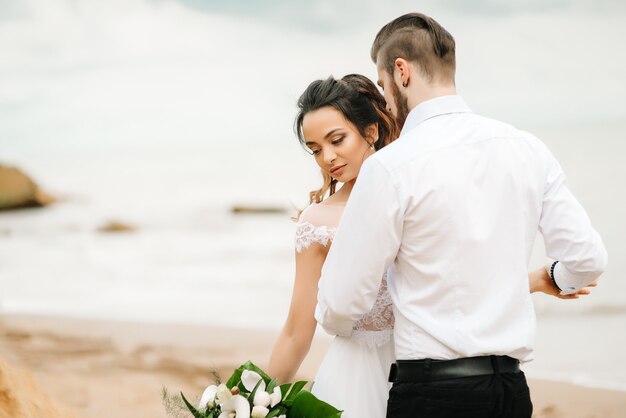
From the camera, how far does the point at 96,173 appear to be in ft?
91.6

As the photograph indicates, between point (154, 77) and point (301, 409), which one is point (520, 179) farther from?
point (154, 77)

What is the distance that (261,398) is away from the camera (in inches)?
75.6

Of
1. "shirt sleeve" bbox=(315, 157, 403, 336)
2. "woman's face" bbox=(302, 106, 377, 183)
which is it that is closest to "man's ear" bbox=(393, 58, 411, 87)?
"shirt sleeve" bbox=(315, 157, 403, 336)

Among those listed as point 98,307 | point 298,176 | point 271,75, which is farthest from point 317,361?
point 271,75

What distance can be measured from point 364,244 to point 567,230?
1.69 ft

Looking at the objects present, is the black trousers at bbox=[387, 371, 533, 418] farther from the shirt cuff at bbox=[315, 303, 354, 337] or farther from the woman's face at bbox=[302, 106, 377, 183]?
the woman's face at bbox=[302, 106, 377, 183]

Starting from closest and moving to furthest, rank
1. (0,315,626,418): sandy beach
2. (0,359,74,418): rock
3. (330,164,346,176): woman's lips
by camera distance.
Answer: (330,164,346,176): woman's lips, (0,359,74,418): rock, (0,315,626,418): sandy beach

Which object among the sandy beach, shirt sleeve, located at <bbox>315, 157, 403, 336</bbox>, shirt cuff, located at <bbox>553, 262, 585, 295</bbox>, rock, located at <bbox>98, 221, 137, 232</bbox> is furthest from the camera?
rock, located at <bbox>98, 221, 137, 232</bbox>

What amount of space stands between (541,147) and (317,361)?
203 inches

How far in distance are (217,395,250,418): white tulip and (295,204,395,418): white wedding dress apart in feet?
1.12

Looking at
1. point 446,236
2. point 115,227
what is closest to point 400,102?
point 446,236

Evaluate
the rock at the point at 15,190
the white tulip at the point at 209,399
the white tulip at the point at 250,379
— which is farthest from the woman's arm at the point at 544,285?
the rock at the point at 15,190

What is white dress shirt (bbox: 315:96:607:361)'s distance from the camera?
1.77 m

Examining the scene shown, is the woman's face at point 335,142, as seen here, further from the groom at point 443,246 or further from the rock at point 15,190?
the rock at point 15,190
